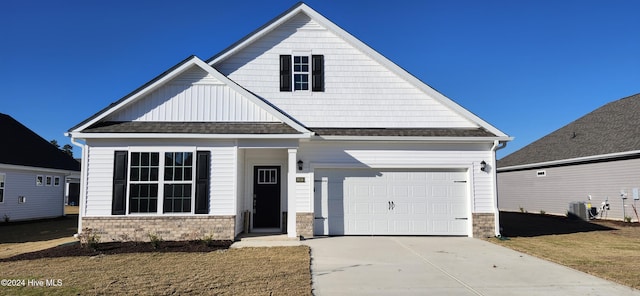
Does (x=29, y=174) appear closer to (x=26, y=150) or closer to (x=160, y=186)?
(x=26, y=150)

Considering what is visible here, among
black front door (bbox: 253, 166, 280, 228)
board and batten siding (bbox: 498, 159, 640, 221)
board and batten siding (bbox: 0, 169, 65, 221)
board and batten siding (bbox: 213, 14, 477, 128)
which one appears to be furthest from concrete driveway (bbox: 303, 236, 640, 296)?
board and batten siding (bbox: 0, 169, 65, 221)

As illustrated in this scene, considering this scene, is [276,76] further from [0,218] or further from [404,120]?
[0,218]

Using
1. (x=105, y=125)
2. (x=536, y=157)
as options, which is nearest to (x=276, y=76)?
(x=105, y=125)

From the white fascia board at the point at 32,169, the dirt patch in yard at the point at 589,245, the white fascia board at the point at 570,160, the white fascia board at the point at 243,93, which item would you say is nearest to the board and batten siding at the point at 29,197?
the white fascia board at the point at 32,169

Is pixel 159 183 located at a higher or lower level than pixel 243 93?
lower

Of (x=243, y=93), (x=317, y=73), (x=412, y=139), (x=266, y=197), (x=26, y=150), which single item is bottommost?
(x=266, y=197)

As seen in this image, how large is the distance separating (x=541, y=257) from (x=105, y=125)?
11913 mm

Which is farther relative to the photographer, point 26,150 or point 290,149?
point 26,150

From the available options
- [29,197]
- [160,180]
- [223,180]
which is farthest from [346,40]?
[29,197]

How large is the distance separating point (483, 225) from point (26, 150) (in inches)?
872

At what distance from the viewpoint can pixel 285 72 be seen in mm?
13344

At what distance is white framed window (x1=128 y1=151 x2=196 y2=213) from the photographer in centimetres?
1095

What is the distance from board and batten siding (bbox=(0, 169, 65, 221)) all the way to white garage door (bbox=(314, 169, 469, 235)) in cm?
1544

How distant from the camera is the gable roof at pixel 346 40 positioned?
1304 cm
